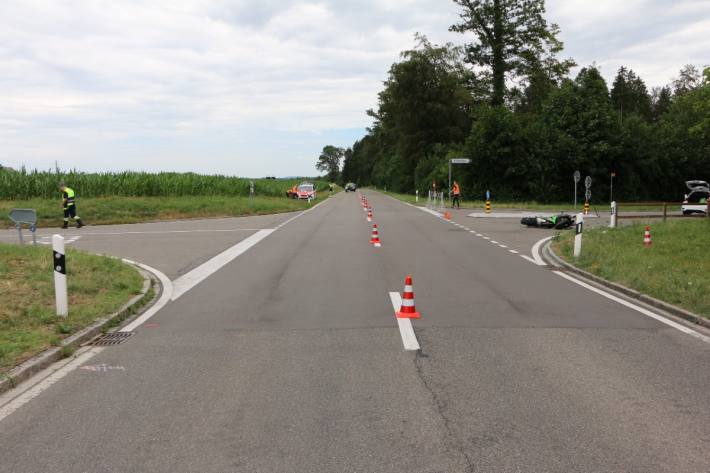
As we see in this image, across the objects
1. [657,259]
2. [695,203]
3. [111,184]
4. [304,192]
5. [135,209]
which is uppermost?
[111,184]

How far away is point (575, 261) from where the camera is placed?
1268 centimetres

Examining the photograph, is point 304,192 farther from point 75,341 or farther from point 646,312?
point 75,341

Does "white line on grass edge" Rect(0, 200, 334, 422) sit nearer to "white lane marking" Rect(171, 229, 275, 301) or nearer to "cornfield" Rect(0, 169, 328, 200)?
"white lane marking" Rect(171, 229, 275, 301)

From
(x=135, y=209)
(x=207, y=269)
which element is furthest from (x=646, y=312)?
(x=135, y=209)

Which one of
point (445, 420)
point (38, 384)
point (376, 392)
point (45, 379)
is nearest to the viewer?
point (445, 420)

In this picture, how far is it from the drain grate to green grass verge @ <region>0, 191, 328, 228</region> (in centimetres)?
2086

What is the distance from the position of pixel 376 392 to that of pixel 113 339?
11.3 ft

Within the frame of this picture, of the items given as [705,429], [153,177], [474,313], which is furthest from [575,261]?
[153,177]

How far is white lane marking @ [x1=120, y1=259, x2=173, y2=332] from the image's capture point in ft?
23.9

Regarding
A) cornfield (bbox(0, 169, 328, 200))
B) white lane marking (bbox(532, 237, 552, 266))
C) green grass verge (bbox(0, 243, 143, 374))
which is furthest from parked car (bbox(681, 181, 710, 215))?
cornfield (bbox(0, 169, 328, 200))

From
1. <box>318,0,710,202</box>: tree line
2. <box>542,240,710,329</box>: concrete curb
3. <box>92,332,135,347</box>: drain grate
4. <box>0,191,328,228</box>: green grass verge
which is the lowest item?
<box>92,332,135,347</box>: drain grate

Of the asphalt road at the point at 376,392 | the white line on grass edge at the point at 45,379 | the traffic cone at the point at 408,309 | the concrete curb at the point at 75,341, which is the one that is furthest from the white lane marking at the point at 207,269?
the traffic cone at the point at 408,309

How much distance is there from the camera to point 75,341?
629cm

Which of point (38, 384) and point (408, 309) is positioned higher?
point (408, 309)
